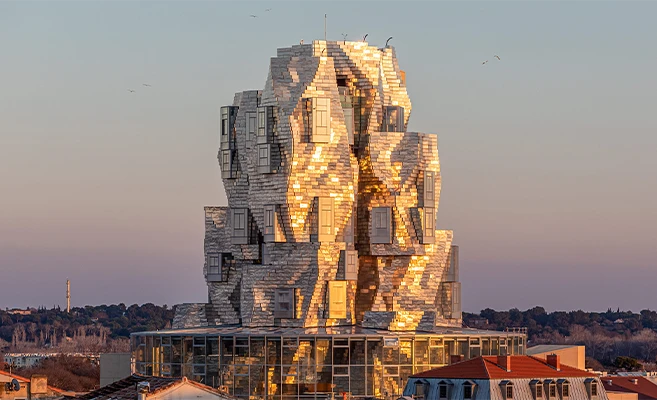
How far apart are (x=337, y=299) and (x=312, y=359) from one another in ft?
14.5

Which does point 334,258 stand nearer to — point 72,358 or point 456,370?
point 456,370

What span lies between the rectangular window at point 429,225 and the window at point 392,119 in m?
5.13

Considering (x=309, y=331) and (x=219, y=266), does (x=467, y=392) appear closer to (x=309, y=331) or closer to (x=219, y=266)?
(x=309, y=331)

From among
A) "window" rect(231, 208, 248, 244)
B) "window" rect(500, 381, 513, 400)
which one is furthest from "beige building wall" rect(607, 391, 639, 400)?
"window" rect(231, 208, 248, 244)

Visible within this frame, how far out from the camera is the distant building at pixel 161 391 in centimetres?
7756

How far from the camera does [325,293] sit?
99000 millimetres

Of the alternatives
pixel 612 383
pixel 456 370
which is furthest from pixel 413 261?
pixel 612 383

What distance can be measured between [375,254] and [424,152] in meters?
6.35

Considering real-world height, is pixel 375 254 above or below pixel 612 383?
above

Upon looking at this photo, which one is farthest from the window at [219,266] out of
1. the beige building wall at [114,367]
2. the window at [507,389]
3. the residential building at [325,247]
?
the window at [507,389]

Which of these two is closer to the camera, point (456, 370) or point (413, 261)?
point (456, 370)

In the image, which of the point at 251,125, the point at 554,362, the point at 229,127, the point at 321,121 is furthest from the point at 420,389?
the point at 229,127

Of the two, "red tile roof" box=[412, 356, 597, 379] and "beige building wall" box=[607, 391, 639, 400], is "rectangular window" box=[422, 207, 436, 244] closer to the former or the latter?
"red tile roof" box=[412, 356, 597, 379]

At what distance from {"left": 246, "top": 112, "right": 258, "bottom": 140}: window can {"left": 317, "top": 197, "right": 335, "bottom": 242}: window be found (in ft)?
17.6
